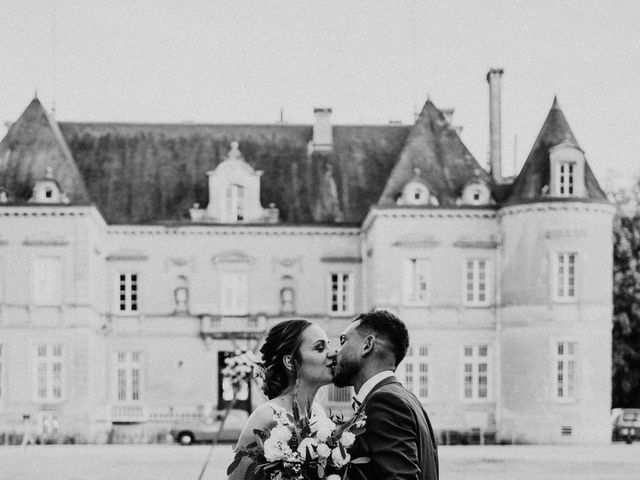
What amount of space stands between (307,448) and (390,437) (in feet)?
1.23

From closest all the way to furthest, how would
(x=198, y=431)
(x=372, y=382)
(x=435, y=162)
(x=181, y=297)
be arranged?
(x=372, y=382) < (x=198, y=431) < (x=435, y=162) < (x=181, y=297)

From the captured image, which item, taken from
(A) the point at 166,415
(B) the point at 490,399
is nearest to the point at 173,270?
(A) the point at 166,415

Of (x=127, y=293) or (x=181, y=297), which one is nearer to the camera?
(x=127, y=293)

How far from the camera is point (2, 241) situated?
36.8 metres

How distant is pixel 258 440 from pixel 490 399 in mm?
31607

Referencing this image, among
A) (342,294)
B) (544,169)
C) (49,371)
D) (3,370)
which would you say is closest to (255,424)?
(544,169)

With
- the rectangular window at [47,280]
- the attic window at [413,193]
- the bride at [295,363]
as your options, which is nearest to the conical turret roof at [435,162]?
the attic window at [413,193]


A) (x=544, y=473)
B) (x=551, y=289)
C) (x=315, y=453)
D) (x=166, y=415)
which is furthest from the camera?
(x=166, y=415)

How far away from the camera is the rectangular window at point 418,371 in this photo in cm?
3672

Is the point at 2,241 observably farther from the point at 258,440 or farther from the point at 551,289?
the point at 258,440

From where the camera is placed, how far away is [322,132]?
1657 inches

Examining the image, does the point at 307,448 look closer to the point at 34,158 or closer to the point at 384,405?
the point at 384,405

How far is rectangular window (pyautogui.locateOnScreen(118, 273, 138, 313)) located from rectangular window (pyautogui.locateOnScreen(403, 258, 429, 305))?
9030 millimetres

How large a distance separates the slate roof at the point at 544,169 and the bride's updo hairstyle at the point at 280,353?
29833 mm
